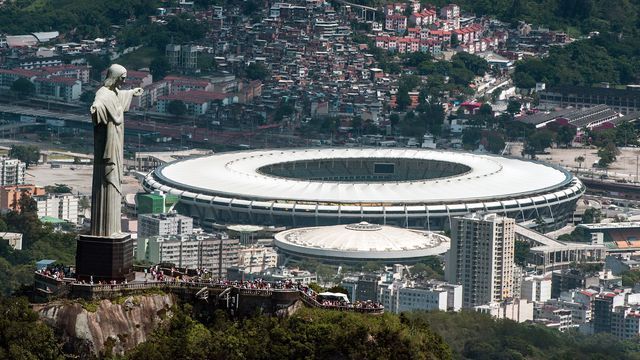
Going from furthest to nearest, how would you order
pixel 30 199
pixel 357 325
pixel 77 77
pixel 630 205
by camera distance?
pixel 77 77 → pixel 630 205 → pixel 30 199 → pixel 357 325

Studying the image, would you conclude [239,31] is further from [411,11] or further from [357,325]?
[357,325]

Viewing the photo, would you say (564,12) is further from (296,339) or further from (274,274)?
(296,339)

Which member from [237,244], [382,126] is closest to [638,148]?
[382,126]

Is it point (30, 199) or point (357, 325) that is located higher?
point (357, 325)

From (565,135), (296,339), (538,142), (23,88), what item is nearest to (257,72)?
(23,88)

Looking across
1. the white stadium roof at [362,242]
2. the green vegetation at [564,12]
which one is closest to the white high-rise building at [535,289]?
the white stadium roof at [362,242]

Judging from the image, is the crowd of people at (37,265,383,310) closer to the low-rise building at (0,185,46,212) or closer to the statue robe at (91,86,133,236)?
the statue robe at (91,86,133,236)

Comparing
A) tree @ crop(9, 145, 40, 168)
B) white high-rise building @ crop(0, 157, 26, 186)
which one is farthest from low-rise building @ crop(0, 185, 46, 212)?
tree @ crop(9, 145, 40, 168)
